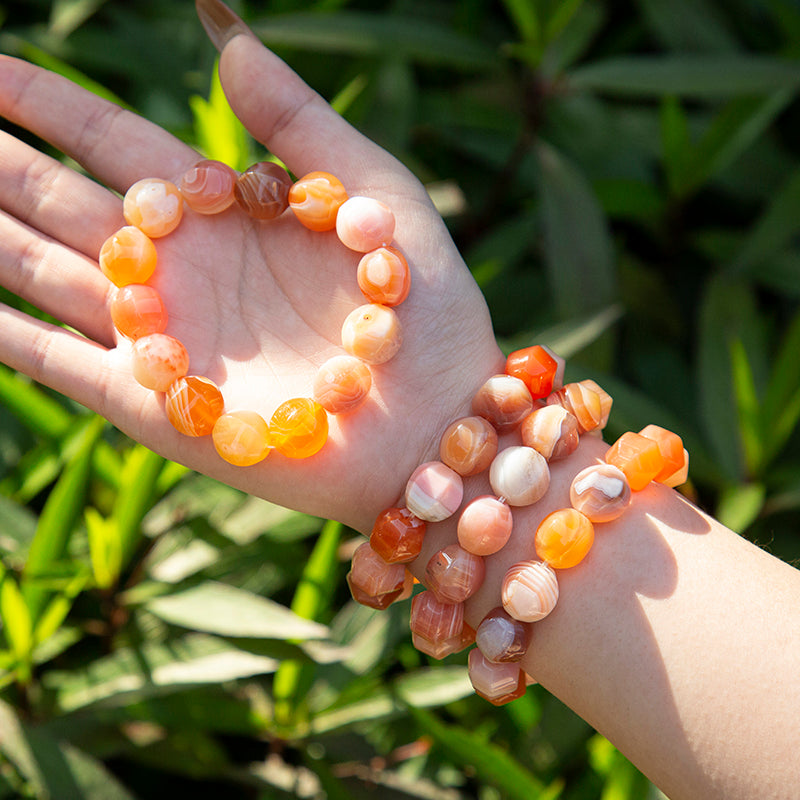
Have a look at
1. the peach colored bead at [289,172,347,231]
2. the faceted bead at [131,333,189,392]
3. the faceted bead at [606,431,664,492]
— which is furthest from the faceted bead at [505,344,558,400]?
the faceted bead at [131,333,189,392]

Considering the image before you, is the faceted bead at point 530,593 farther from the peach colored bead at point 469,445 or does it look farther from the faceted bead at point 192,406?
the faceted bead at point 192,406

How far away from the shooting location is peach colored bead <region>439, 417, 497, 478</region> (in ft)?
3.23

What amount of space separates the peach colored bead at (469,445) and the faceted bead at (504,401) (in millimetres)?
16

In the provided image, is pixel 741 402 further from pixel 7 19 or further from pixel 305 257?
pixel 7 19

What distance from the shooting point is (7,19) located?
5.71ft

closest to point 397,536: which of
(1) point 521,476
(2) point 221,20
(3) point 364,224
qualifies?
(1) point 521,476

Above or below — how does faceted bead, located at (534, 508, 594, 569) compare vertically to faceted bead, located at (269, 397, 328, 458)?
below

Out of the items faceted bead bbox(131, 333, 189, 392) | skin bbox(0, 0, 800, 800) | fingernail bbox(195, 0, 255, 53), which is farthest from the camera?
fingernail bbox(195, 0, 255, 53)

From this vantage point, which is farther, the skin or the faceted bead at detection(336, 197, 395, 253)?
the faceted bead at detection(336, 197, 395, 253)

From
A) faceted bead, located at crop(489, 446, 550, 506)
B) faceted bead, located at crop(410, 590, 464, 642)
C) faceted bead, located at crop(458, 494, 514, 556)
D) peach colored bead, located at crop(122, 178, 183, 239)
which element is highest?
peach colored bead, located at crop(122, 178, 183, 239)

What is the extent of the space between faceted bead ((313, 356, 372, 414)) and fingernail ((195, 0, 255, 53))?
50 cm

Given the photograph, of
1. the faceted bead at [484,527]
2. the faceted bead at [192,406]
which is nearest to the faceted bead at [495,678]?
the faceted bead at [484,527]

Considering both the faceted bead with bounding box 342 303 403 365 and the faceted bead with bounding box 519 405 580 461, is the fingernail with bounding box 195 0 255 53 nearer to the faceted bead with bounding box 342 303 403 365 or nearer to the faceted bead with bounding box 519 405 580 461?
the faceted bead with bounding box 342 303 403 365

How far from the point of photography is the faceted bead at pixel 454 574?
0.96 metres
